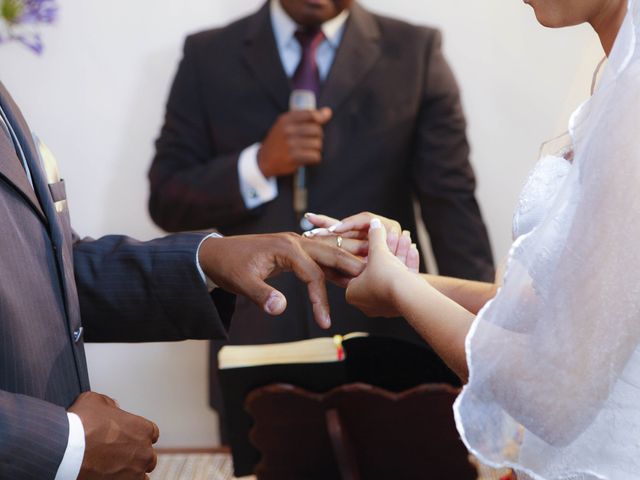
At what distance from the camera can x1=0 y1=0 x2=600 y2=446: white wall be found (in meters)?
2.95

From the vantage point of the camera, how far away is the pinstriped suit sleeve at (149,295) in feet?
5.43

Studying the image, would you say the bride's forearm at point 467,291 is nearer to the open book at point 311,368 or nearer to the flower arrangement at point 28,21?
the open book at point 311,368

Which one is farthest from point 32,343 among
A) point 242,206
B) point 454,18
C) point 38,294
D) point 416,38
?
point 454,18

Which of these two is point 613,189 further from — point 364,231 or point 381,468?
point 381,468

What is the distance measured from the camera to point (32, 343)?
142cm

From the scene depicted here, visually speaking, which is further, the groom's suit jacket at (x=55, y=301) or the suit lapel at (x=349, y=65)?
the suit lapel at (x=349, y=65)

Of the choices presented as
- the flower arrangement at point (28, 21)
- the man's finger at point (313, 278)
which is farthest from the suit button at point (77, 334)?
the flower arrangement at point (28, 21)

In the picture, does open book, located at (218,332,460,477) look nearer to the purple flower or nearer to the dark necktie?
the dark necktie

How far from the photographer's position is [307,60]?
270 cm

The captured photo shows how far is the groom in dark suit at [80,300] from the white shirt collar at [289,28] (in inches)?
44.8

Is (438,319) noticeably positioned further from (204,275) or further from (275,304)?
(204,275)

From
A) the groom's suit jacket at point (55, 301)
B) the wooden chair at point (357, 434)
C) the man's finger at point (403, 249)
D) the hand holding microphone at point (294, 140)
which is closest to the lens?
the groom's suit jacket at point (55, 301)

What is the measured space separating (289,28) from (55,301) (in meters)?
1.44

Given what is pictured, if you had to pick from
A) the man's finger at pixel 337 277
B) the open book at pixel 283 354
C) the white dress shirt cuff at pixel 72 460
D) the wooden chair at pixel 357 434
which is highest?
the man's finger at pixel 337 277
